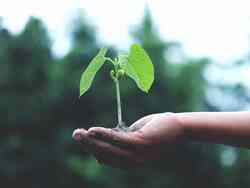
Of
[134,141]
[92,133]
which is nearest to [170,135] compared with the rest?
[134,141]

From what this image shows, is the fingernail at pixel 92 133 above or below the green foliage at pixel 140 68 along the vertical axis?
below

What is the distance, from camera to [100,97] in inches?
729

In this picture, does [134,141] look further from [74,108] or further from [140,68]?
[74,108]

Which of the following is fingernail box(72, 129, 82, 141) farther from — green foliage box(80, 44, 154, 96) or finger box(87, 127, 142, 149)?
green foliage box(80, 44, 154, 96)

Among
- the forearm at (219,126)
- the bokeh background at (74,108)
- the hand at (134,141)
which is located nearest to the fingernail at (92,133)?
A: the hand at (134,141)

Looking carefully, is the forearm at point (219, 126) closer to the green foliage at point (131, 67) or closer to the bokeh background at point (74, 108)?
the green foliage at point (131, 67)

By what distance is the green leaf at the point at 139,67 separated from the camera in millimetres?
2139

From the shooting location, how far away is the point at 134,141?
1938 mm

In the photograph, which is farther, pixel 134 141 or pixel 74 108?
pixel 74 108

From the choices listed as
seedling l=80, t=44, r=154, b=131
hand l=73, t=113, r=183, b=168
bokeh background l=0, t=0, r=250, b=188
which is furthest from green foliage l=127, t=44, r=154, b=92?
bokeh background l=0, t=0, r=250, b=188

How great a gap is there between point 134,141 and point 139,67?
287mm

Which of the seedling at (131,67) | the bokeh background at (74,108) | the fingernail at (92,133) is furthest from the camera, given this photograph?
the bokeh background at (74,108)

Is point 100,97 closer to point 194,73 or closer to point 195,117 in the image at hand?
point 194,73

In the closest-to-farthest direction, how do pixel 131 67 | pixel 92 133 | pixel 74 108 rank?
pixel 92 133, pixel 131 67, pixel 74 108
